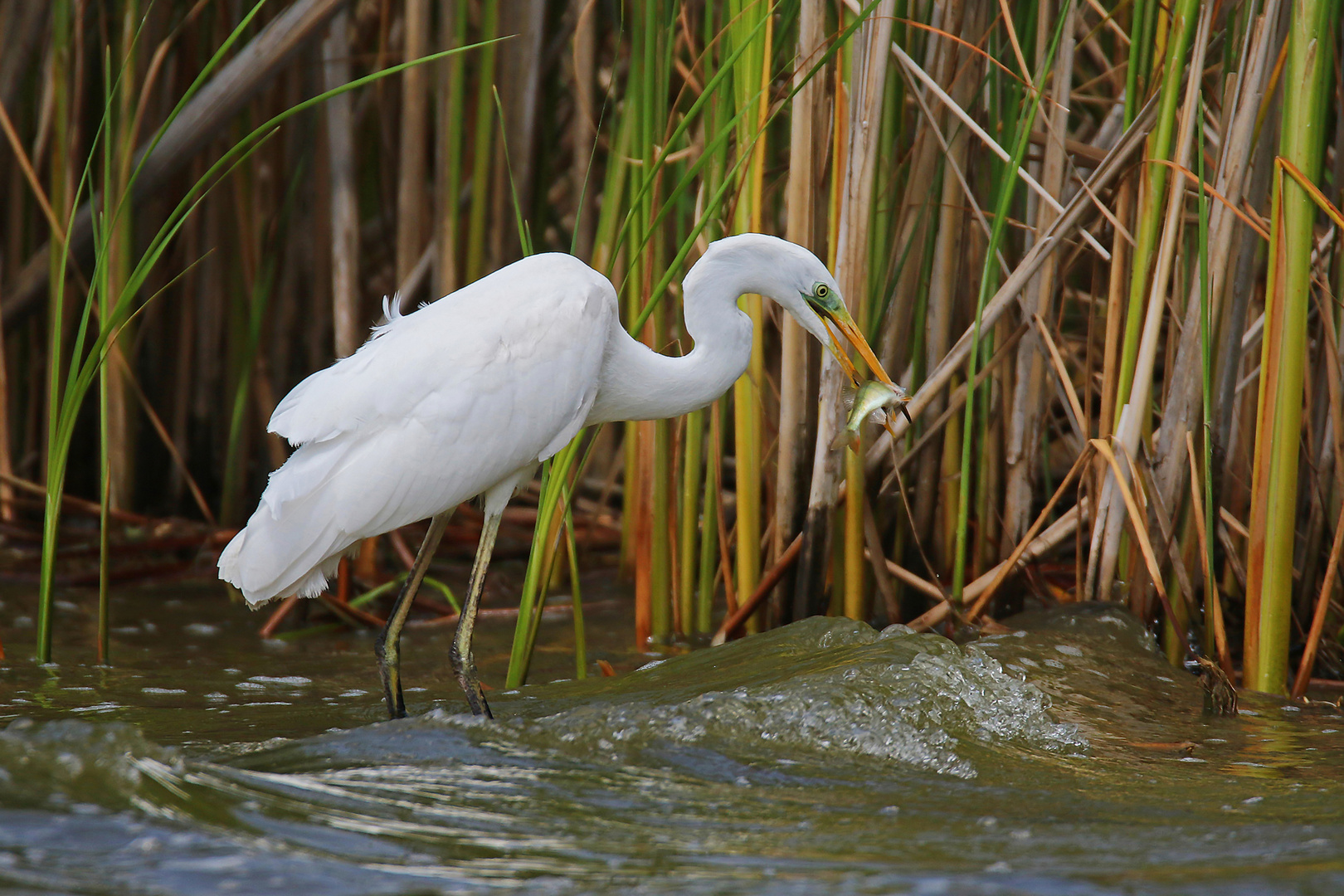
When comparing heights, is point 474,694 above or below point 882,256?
below

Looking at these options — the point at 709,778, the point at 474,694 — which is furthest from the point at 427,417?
the point at 709,778

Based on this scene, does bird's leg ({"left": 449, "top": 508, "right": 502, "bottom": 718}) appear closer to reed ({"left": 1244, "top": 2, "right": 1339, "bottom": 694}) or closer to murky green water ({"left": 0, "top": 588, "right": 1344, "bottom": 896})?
murky green water ({"left": 0, "top": 588, "right": 1344, "bottom": 896})

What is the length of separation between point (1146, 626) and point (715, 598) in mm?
1618

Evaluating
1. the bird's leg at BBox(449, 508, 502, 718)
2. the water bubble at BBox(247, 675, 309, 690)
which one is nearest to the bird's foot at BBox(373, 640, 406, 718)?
the bird's leg at BBox(449, 508, 502, 718)

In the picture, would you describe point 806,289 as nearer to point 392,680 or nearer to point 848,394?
point 848,394

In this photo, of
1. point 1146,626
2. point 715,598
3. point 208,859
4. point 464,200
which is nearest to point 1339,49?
point 1146,626

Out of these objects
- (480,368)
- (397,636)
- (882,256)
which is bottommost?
(397,636)

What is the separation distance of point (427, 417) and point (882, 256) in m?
1.41

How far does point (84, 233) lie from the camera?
4.85 meters

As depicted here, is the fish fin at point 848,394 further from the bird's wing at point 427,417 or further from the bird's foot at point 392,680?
the bird's foot at point 392,680

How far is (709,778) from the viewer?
2.65 m

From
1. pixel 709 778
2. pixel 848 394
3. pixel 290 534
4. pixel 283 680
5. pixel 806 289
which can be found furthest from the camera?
pixel 283 680

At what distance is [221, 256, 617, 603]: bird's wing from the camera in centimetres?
311

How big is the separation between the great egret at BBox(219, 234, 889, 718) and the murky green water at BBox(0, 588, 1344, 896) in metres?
0.45
